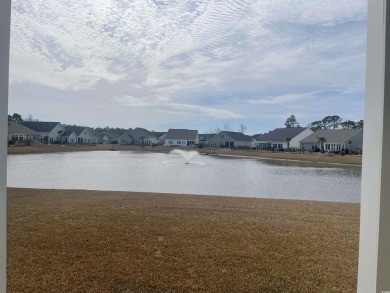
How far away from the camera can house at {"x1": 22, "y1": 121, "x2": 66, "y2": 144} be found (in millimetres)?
3100

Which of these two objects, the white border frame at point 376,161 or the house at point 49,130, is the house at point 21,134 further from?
the white border frame at point 376,161

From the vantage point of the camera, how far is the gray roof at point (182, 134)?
11.8 ft

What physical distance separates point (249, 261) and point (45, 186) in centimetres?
371

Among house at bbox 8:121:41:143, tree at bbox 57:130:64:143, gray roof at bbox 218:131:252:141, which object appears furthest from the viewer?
gray roof at bbox 218:131:252:141

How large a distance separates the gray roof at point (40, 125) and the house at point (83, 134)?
0.57 ft

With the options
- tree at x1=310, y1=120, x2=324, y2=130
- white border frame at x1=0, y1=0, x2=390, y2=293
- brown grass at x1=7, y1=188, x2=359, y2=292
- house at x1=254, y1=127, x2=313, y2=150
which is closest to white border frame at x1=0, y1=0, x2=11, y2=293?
white border frame at x1=0, y1=0, x2=390, y2=293

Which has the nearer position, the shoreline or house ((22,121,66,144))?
house ((22,121,66,144))

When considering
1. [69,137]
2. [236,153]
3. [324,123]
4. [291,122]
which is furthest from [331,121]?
[69,137]

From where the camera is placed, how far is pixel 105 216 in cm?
265

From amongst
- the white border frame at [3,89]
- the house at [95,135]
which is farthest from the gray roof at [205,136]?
the white border frame at [3,89]

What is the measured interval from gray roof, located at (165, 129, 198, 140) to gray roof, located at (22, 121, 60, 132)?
1.41 meters

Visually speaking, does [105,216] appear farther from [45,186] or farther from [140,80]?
[45,186]

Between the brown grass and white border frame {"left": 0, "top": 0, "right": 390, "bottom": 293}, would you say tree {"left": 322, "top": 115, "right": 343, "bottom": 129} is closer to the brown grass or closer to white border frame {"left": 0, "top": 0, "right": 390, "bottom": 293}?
the brown grass

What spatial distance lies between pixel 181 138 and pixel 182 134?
67 millimetres
